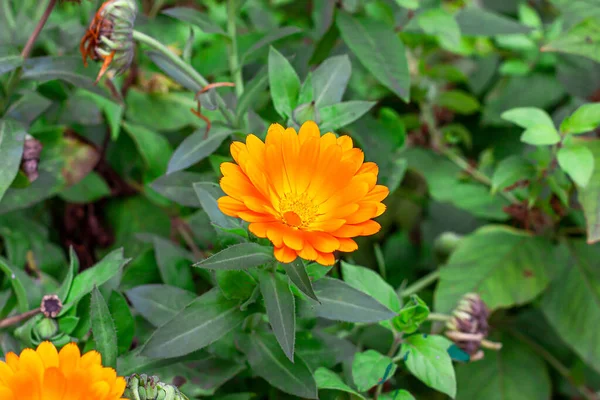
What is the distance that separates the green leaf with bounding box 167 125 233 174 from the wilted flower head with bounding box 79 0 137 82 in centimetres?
13

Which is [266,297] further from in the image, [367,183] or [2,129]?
[2,129]

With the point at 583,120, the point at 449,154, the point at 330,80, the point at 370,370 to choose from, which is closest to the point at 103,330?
the point at 370,370

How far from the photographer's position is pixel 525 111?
3.09ft

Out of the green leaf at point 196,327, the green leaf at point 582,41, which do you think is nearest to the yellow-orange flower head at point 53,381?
the green leaf at point 196,327

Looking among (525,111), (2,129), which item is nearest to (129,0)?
(2,129)

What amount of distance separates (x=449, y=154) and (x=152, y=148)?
1.86 feet

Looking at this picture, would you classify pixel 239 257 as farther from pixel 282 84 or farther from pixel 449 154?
pixel 449 154

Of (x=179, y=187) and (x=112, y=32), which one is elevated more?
(x=112, y=32)

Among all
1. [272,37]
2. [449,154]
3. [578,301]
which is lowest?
[578,301]

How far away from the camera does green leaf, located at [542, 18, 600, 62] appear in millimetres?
1030

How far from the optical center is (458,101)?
134 centimetres

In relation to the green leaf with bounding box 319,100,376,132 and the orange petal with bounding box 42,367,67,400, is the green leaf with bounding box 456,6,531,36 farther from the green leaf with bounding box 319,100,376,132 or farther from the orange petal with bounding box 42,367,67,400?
the orange petal with bounding box 42,367,67,400

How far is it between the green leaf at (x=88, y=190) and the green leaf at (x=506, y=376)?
0.66 meters

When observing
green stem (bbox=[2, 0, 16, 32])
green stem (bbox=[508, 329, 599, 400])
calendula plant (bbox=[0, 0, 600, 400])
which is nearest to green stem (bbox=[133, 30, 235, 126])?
calendula plant (bbox=[0, 0, 600, 400])
